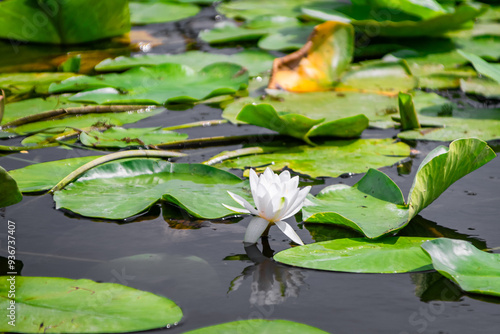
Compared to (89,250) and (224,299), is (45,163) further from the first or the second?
(224,299)

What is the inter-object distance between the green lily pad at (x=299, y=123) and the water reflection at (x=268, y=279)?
63 cm

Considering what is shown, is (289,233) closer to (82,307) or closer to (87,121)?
(82,307)

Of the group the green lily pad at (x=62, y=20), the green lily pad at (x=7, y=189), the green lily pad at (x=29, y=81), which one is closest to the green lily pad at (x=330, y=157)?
the green lily pad at (x=7, y=189)

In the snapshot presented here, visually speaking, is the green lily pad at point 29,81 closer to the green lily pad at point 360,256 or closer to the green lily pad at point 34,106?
the green lily pad at point 34,106

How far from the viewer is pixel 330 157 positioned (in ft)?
5.72

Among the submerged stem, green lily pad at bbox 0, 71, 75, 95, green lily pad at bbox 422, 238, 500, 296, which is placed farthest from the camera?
green lily pad at bbox 0, 71, 75, 95

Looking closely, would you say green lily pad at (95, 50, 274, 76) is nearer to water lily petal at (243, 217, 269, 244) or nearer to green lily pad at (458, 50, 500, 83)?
green lily pad at (458, 50, 500, 83)

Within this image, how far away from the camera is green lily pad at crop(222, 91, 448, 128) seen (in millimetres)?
2070

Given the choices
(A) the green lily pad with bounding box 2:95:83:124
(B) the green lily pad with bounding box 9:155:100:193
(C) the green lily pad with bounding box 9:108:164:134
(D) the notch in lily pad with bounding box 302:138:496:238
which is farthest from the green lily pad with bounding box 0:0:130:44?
(D) the notch in lily pad with bounding box 302:138:496:238

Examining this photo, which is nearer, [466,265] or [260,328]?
[260,328]

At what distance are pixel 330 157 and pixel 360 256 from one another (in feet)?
2.02

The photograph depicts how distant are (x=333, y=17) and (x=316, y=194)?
5.36ft

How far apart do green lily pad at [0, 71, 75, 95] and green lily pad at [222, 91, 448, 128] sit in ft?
2.64

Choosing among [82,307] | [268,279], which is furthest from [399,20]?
[82,307]
